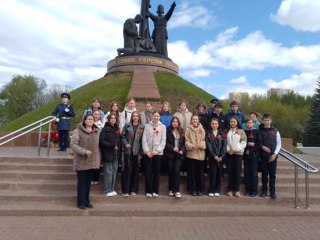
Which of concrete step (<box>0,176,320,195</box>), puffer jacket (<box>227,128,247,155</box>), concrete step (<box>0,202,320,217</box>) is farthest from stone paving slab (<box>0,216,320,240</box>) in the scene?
puffer jacket (<box>227,128,247,155</box>)

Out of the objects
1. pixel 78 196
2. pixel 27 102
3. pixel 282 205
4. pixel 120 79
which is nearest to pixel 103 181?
pixel 78 196

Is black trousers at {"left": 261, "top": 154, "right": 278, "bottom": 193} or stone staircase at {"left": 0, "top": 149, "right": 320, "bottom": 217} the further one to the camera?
black trousers at {"left": 261, "top": 154, "right": 278, "bottom": 193}

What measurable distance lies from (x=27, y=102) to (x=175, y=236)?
54.2 meters

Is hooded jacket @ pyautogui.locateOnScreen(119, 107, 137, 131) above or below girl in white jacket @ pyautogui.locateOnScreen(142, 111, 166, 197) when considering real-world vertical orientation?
above

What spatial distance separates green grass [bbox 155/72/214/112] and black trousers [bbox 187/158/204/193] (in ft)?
41.6

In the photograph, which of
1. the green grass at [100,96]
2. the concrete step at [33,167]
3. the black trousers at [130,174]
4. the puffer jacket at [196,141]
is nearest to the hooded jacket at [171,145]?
the puffer jacket at [196,141]

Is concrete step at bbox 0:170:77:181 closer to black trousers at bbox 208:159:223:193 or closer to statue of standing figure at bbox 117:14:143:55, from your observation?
black trousers at bbox 208:159:223:193

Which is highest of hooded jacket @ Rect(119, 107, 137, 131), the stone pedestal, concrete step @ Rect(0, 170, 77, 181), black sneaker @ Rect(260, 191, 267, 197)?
the stone pedestal

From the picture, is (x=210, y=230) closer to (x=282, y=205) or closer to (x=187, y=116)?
(x=282, y=205)

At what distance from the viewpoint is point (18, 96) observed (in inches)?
2109

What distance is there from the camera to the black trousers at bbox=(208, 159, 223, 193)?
21.9 feet

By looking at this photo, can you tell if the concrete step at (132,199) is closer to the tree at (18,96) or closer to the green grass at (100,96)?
the green grass at (100,96)

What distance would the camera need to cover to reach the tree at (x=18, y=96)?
175ft

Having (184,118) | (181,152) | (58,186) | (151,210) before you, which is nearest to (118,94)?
(184,118)
